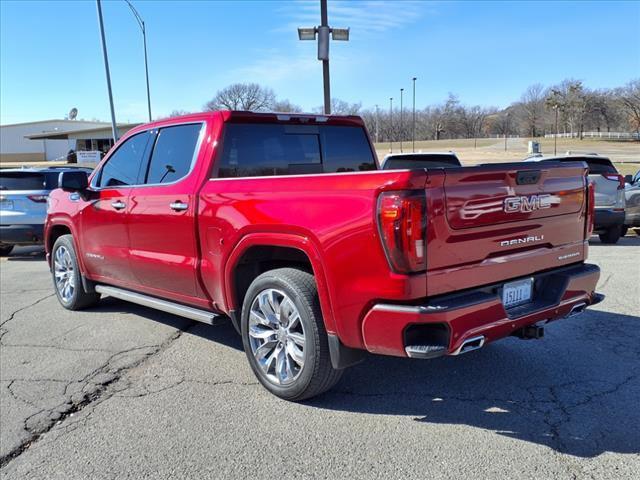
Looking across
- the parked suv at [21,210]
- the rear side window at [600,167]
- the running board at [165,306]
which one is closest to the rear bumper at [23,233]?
the parked suv at [21,210]

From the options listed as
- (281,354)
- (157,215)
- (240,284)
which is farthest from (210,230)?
(281,354)

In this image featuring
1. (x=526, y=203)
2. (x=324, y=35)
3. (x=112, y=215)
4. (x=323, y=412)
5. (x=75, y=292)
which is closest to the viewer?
(x=526, y=203)

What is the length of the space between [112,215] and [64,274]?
1.70 meters

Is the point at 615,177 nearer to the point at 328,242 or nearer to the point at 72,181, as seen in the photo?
the point at 328,242

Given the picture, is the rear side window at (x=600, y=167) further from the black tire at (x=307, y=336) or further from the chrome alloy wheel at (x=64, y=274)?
the chrome alloy wheel at (x=64, y=274)

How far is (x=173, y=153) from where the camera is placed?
4.74 metres

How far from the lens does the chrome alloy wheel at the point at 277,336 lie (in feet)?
12.1

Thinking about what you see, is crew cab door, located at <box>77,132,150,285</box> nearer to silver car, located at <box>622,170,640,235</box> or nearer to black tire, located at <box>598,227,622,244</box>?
black tire, located at <box>598,227,622,244</box>

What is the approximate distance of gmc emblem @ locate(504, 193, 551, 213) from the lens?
333cm

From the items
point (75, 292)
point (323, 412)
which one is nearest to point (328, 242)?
point (323, 412)

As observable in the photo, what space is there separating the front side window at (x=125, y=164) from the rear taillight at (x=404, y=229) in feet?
9.80

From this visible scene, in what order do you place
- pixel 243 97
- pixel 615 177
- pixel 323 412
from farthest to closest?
pixel 243 97 → pixel 615 177 → pixel 323 412

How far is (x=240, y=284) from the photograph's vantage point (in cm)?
421

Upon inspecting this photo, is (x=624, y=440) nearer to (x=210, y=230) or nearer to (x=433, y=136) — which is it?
(x=210, y=230)
